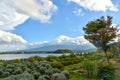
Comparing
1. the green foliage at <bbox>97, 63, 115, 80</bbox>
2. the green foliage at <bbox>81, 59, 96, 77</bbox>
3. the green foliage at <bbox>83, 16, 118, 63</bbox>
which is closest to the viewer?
the green foliage at <bbox>97, 63, 115, 80</bbox>

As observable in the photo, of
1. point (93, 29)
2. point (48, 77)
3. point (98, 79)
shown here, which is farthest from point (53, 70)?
point (93, 29)

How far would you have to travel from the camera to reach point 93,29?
3306cm

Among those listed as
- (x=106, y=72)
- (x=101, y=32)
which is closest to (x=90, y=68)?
(x=106, y=72)

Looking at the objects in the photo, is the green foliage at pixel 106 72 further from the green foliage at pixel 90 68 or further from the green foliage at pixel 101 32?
the green foliage at pixel 101 32

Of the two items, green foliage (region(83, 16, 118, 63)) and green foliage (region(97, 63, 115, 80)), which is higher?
green foliage (region(83, 16, 118, 63))

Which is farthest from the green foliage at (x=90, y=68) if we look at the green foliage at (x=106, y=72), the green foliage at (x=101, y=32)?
the green foliage at (x=101, y=32)

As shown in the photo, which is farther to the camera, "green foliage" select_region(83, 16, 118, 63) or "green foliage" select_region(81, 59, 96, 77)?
"green foliage" select_region(83, 16, 118, 63)

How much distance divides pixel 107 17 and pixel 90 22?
9.37 feet

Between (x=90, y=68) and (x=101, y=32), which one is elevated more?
(x=101, y=32)

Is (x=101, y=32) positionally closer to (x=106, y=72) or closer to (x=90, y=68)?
(x=90, y=68)

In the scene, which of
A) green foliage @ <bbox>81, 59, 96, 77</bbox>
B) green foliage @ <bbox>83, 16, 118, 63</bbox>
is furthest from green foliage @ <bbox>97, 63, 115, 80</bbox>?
green foliage @ <bbox>83, 16, 118, 63</bbox>

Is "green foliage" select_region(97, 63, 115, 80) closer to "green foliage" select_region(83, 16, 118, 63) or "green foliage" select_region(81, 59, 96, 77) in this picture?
"green foliage" select_region(81, 59, 96, 77)

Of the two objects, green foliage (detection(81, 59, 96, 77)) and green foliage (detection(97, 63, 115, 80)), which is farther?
green foliage (detection(81, 59, 96, 77))

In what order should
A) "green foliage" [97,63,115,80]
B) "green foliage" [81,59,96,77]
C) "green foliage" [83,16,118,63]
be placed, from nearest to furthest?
"green foliage" [97,63,115,80] < "green foliage" [81,59,96,77] < "green foliage" [83,16,118,63]
